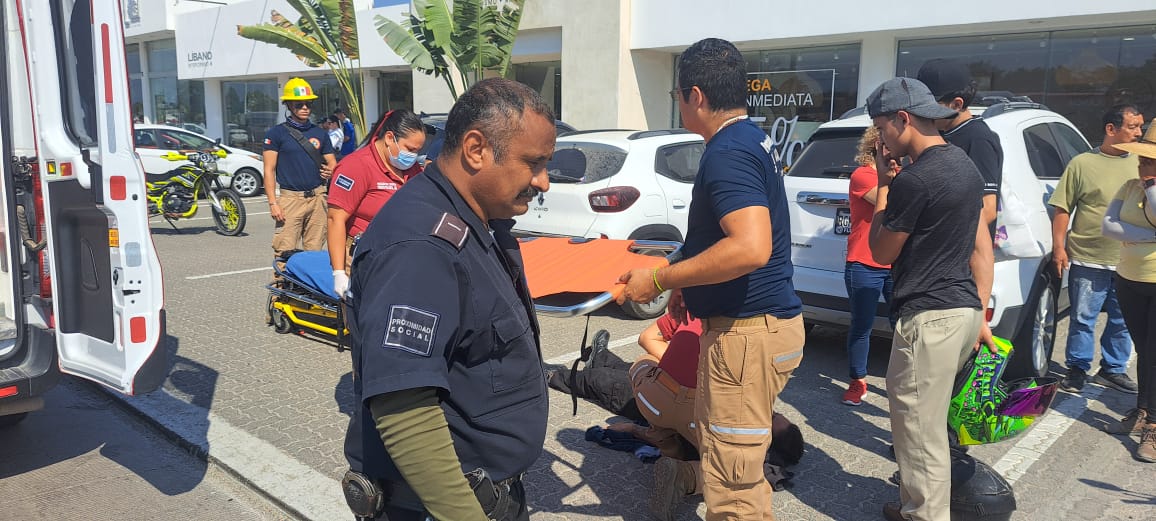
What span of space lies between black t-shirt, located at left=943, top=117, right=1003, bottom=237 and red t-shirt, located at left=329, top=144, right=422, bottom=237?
9.82 ft

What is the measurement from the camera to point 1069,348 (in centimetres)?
526

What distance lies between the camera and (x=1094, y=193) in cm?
494

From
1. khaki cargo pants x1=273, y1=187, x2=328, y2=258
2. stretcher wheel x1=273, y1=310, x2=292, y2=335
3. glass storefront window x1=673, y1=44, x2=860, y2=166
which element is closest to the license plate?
stretcher wheel x1=273, y1=310, x2=292, y2=335

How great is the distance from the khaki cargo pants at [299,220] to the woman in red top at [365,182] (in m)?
2.84

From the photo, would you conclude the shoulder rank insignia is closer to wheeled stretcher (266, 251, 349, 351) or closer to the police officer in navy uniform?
the police officer in navy uniform

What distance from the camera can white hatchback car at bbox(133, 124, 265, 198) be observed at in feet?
45.7

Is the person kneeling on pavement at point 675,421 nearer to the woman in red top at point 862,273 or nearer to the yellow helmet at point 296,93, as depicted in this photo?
the woman in red top at point 862,273

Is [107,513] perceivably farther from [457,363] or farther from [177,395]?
[457,363]

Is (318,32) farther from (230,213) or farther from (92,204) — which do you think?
(92,204)

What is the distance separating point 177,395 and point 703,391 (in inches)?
147

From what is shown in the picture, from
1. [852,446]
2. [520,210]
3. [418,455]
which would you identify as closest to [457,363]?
[418,455]

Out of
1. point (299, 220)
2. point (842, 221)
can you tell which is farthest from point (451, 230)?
point (299, 220)

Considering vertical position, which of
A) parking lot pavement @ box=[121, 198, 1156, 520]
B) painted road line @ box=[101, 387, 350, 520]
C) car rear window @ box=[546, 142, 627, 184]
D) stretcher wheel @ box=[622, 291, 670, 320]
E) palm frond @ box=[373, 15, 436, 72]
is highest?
palm frond @ box=[373, 15, 436, 72]

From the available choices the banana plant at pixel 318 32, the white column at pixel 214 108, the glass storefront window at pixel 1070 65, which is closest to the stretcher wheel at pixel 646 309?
the glass storefront window at pixel 1070 65
